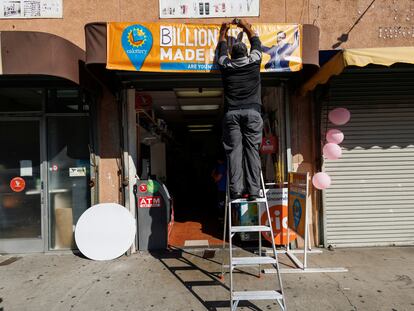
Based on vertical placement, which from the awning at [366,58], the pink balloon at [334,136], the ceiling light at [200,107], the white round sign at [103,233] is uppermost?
the ceiling light at [200,107]

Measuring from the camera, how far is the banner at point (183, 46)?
4.58 metres

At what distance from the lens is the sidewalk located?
3.91m

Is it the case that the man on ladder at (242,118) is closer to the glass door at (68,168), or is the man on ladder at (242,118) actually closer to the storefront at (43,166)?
the storefront at (43,166)

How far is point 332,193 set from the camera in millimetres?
5945

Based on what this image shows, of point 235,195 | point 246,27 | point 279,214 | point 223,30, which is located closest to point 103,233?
point 235,195

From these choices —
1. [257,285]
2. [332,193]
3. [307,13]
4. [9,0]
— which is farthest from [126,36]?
[332,193]

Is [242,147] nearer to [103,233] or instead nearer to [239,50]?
[239,50]

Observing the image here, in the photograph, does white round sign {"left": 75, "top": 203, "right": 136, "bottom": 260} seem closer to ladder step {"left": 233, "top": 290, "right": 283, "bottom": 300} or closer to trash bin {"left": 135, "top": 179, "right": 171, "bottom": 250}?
trash bin {"left": 135, "top": 179, "right": 171, "bottom": 250}

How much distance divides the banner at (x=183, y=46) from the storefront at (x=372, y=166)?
150cm

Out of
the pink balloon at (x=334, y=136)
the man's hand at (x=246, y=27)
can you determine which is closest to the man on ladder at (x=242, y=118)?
the man's hand at (x=246, y=27)

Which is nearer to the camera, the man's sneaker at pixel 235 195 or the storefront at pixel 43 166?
the man's sneaker at pixel 235 195

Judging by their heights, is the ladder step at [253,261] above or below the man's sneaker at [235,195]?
below

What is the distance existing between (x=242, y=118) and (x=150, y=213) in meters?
2.64

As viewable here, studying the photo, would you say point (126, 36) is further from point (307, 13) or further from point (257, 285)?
point (257, 285)
